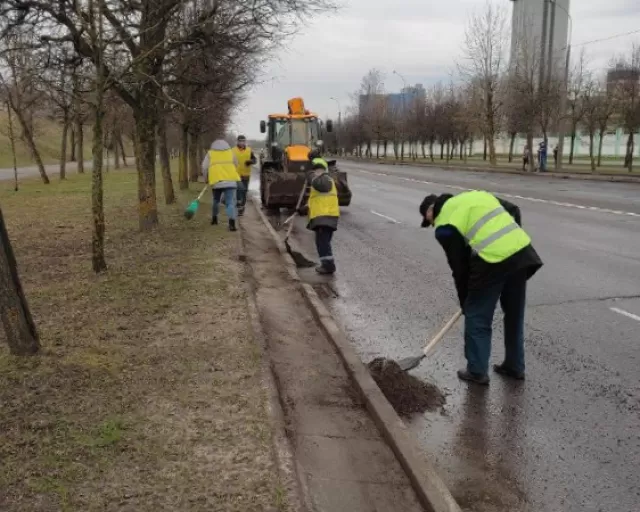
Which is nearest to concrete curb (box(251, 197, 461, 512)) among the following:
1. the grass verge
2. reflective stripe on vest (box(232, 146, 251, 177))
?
the grass verge

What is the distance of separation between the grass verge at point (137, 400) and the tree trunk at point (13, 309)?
0.13 m

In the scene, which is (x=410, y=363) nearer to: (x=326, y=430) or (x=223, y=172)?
(x=326, y=430)

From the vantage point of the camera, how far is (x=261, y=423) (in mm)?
3824

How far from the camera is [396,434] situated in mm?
3842

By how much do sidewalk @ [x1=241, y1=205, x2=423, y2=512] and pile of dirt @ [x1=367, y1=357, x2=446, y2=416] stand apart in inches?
9.9

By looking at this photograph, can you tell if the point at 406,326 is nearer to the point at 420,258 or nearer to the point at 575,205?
the point at 420,258

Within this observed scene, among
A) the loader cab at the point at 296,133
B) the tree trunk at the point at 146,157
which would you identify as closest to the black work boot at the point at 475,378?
the tree trunk at the point at 146,157

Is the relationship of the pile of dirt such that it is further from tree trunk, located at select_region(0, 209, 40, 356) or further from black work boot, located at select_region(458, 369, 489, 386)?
tree trunk, located at select_region(0, 209, 40, 356)

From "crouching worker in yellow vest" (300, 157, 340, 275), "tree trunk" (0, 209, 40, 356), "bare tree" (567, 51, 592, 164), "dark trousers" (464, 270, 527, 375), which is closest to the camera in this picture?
"tree trunk" (0, 209, 40, 356)

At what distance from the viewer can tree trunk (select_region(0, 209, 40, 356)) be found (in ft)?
14.7

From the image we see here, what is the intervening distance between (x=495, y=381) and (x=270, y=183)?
40.8 feet

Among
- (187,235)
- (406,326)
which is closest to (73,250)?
(187,235)

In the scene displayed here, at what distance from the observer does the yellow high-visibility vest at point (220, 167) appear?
12273 millimetres

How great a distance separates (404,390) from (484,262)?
1.11 metres
